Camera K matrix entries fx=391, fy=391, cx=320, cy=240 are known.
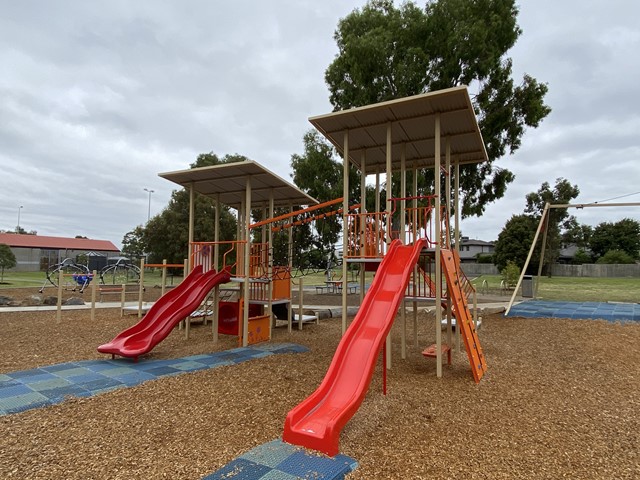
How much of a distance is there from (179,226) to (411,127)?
88.2ft

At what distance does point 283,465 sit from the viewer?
3193 millimetres

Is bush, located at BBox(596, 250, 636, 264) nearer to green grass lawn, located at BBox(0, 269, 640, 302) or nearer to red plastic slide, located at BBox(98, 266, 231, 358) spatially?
green grass lawn, located at BBox(0, 269, 640, 302)

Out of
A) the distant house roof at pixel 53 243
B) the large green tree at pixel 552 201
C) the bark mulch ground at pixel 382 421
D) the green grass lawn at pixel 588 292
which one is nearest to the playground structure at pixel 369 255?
the bark mulch ground at pixel 382 421

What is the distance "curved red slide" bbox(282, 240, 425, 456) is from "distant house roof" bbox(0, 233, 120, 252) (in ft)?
199

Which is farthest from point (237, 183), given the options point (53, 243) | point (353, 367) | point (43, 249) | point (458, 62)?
point (53, 243)

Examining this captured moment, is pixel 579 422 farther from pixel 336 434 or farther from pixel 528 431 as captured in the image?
pixel 336 434

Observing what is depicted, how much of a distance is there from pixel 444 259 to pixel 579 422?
9.02ft

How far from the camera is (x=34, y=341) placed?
8180 millimetres

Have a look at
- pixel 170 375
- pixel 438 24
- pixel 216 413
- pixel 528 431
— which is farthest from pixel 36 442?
pixel 438 24

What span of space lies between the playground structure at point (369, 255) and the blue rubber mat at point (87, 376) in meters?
0.43

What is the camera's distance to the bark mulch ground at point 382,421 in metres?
3.23

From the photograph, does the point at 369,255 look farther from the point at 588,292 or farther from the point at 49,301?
the point at 588,292

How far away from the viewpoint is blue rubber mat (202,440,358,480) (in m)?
3.01

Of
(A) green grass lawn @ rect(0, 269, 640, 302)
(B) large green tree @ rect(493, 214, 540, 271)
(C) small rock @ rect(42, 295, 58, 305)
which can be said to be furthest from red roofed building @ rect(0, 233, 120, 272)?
(B) large green tree @ rect(493, 214, 540, 271)
